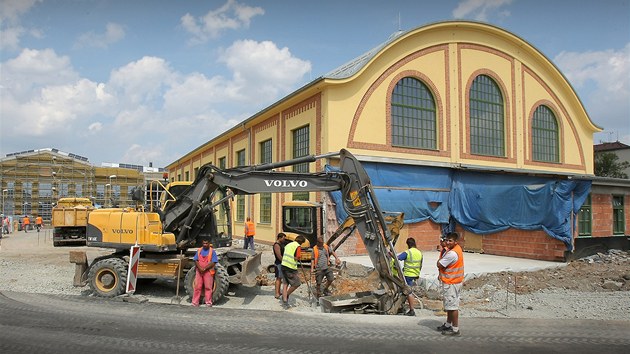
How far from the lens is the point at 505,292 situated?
464 inches

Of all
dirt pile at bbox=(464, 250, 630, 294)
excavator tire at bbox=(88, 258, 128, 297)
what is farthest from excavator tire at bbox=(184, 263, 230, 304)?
dirt pile at bbox=(464, 250, 630, 294)

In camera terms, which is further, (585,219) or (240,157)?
(240,157)

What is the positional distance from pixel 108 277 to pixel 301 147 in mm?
13317

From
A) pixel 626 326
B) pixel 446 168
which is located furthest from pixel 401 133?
pixel 626 326

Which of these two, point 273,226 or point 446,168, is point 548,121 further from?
point 273,226

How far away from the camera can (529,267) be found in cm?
1600

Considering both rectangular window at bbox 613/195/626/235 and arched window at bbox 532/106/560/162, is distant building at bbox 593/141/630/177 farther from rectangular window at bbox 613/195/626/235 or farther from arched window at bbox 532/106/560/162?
rectangular window at bbox 613/195/626/235

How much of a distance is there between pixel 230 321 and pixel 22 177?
5797 centimetres

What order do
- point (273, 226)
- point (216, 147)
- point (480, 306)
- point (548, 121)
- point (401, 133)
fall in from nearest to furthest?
point (480, 306) → point (401, 133) → point (273, 226) → point (548, 121) → point (216, 147)

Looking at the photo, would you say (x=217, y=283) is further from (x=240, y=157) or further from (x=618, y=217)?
(x=240, y=157)

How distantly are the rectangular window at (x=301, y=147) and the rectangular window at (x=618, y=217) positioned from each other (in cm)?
1436

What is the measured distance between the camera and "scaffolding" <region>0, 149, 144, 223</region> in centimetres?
5478

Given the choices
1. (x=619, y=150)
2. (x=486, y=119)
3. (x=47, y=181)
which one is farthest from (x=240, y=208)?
(x=619, y=150)

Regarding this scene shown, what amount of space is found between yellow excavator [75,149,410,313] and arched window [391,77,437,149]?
39.4ft
